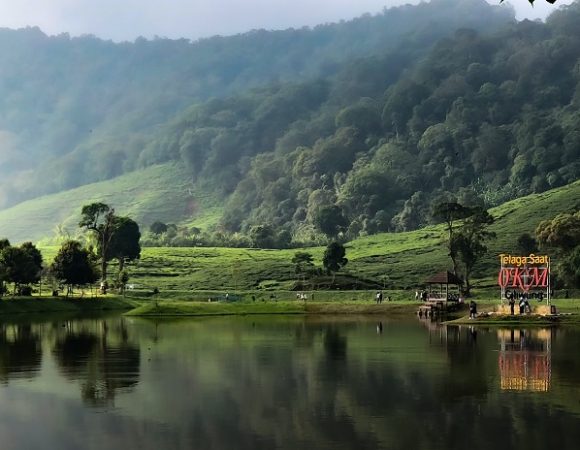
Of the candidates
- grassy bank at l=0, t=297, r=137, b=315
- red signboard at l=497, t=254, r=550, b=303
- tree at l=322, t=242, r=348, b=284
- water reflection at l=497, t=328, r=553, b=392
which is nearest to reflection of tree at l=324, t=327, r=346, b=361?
water reflection at l=497, t=328, r=553, b=392

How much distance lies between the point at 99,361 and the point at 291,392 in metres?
16.5

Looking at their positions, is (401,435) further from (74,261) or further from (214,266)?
(214,266)

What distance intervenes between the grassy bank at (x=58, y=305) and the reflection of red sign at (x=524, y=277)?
45.5m

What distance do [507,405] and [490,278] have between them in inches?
4470

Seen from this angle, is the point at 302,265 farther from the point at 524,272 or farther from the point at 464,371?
the point at 464,371

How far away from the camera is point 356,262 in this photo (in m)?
171

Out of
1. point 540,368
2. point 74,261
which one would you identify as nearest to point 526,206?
point 74,261

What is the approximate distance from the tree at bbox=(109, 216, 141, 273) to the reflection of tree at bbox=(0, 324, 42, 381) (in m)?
73.3

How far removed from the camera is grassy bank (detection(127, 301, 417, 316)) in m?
98.8

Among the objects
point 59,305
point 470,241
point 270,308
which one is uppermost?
point 470,241

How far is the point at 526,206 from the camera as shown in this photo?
194500 mm

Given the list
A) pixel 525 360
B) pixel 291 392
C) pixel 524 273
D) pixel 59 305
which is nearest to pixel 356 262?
pixel 524 273

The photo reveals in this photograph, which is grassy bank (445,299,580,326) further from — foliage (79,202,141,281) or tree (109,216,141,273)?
tree (109,216,141,273)

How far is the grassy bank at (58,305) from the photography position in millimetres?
96125
